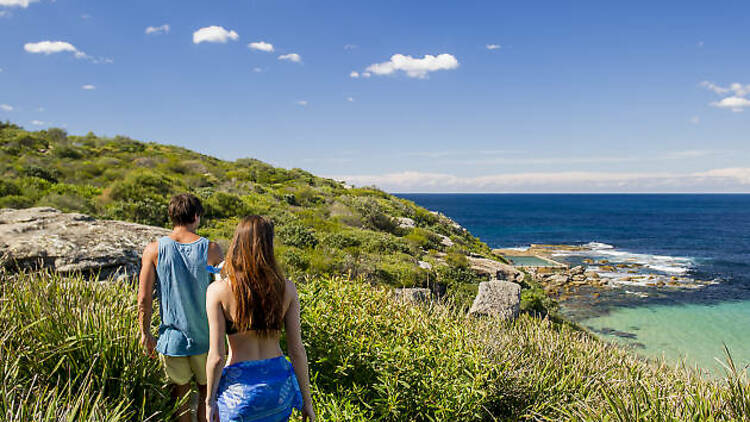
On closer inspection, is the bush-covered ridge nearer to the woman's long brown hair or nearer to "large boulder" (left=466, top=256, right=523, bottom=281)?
"large boulder" (left=466, top=256, right=523, bottom=281)

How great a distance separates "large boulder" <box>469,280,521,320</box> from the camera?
10.1 meters

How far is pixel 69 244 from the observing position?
20.0 feet

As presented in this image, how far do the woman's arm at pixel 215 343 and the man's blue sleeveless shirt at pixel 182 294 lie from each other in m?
0.80

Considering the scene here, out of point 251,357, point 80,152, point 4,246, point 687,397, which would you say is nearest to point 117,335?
point 251,357

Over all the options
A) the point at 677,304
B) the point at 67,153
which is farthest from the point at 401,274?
the point at 67,153

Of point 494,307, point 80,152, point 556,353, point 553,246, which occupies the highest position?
point 80,152

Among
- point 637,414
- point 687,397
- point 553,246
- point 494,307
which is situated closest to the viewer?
point 637,414

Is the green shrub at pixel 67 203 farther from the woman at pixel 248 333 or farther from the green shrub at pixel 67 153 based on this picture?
the green shrub at pixel 67 153

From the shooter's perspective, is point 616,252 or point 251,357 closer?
point 251,357

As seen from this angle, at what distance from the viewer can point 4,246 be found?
18.9ft

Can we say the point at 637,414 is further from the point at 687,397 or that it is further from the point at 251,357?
the point at 251,357

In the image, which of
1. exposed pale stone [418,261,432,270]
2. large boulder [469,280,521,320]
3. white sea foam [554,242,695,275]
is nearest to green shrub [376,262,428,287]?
exposed pale stone [418,261,432,270]

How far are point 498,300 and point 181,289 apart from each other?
8727 millimetres

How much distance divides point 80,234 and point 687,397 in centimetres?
806
